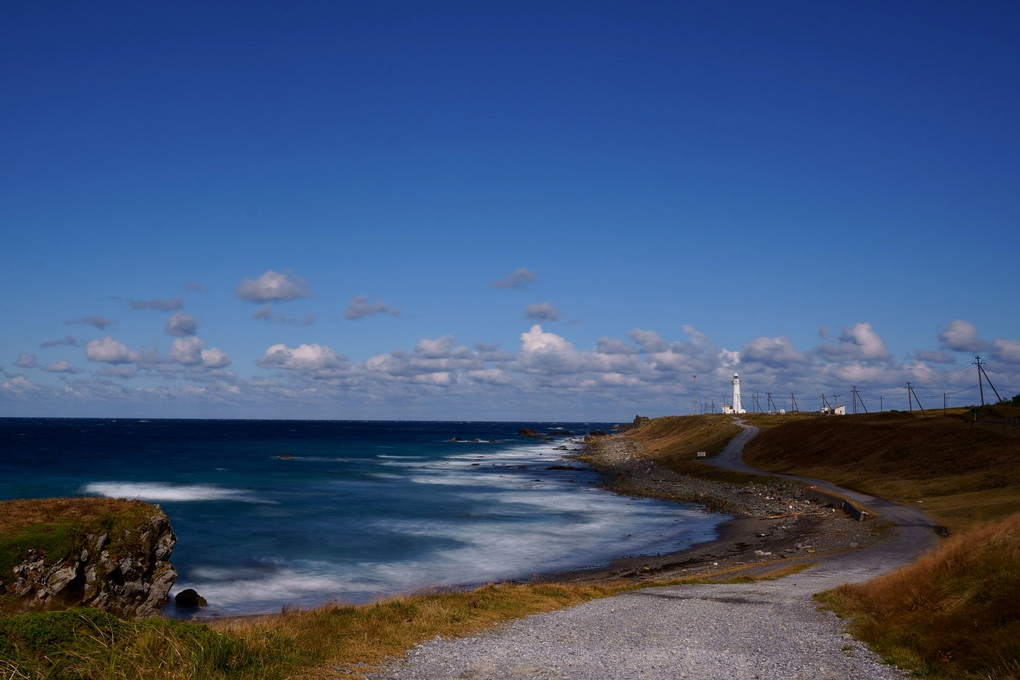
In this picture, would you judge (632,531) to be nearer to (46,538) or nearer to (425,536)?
(425,536)

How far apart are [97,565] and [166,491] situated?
51248mm

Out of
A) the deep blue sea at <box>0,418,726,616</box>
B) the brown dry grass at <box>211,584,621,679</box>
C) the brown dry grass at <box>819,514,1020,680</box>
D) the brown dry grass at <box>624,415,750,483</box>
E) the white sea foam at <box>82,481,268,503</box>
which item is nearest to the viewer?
the brown dry grass at <box>819,514,1020,680</box>

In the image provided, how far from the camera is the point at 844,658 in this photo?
13.5 metres

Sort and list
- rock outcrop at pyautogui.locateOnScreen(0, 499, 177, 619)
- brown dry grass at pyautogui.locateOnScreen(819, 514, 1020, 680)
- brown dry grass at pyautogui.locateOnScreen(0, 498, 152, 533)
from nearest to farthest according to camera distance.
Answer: brown dry grass at pyautogui.locateOnScreen(819, 514, 1020, 680)
rock outcrop at pyautogui.locateOnScreen(0, 499, 177, 619)
brown dry grass at pyautogui.locateOnScreen(0, 498, 152, 533)

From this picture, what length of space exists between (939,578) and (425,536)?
3425 cm

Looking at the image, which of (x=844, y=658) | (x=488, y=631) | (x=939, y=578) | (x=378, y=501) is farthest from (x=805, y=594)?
(x=378, y=501)

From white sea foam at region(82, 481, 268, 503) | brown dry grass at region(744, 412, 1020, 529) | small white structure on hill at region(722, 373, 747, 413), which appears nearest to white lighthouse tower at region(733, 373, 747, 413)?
small white structure on hill at region(722, 373, 747, 413)

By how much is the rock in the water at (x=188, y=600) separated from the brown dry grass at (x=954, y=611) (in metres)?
22.7

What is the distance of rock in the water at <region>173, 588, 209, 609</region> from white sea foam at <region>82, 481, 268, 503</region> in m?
33.8

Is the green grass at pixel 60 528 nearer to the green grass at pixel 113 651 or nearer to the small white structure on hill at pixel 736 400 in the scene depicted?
the green grass at pixel 113 651

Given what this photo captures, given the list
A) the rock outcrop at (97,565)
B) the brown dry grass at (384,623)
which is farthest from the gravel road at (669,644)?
the rock outcrop at (97,565)

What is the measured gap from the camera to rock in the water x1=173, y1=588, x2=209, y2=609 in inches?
1045

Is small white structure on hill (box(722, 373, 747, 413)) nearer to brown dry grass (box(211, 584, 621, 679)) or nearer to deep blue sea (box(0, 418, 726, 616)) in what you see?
deep blue sea (box(0, 418, 726, 616))

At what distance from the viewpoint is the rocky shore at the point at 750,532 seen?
32.0 metres
